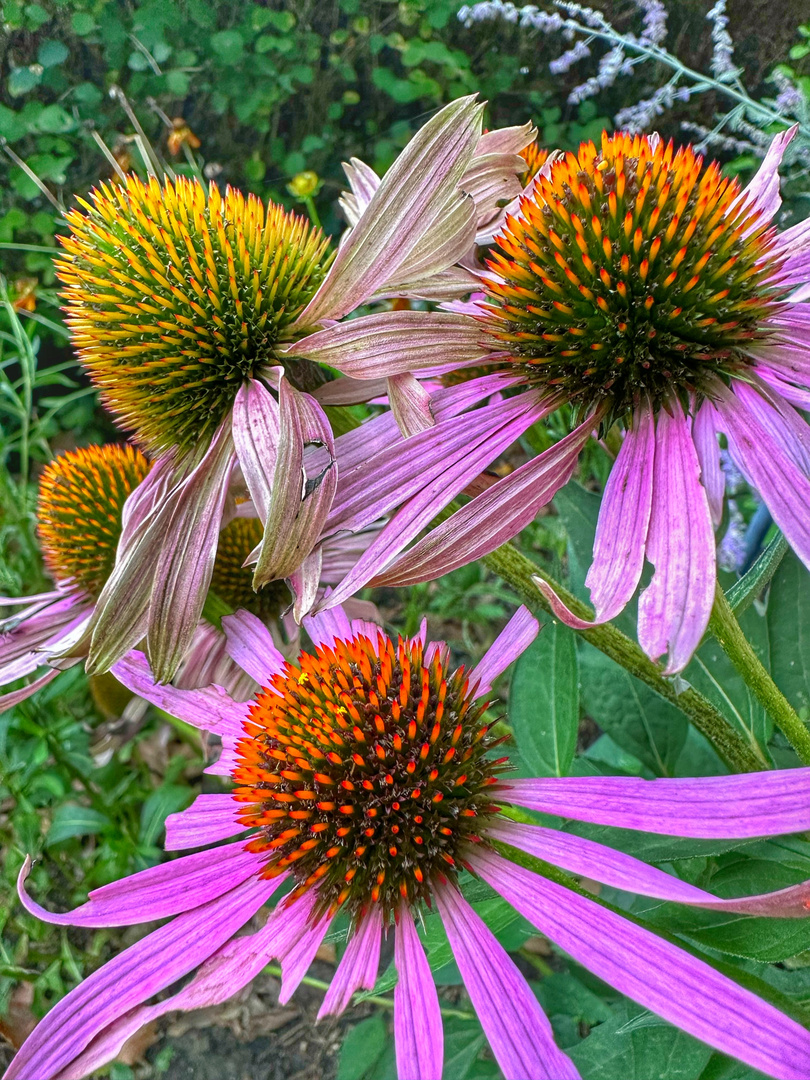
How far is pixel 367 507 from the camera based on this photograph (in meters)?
0.56

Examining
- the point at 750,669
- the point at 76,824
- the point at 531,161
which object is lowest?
the point at 76,824

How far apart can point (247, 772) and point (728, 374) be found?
1.48 feet

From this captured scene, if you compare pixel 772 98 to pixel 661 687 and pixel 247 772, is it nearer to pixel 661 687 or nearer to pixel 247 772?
pixel 661 687

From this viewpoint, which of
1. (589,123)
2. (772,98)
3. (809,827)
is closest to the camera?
(809,827)

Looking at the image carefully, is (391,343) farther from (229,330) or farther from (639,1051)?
(639,1051)

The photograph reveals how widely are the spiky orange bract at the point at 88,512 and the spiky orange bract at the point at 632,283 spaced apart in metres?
0.55

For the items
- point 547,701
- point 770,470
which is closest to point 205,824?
point 547,701

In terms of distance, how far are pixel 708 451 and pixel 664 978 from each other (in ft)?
1.08

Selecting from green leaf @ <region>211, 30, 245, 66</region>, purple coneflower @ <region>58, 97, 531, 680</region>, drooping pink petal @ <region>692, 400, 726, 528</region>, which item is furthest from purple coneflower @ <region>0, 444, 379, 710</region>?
green leaf @ <region>211, 30, 245, 66</region>

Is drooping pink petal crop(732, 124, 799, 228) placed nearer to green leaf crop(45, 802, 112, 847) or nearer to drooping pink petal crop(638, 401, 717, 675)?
drooping pink petal crop(638, 401, 717, 675)

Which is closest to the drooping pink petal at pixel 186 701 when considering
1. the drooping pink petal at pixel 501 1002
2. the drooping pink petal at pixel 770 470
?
the drooping pink petal at pixel 501 1002

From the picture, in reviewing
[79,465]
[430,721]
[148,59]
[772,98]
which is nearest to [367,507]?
[430,721]

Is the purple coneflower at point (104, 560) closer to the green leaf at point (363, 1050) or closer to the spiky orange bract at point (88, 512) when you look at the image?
the spiky orange bract at point (88, 512)

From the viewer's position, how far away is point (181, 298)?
0.68 m
